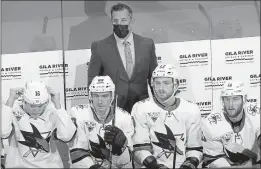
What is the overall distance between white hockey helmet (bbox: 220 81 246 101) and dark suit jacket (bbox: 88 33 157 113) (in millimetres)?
402

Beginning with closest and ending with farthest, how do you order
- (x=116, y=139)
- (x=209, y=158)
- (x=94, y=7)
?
1. (x=116, y=139)
2. (x=209, y=158)
3. (x=94, y=7)

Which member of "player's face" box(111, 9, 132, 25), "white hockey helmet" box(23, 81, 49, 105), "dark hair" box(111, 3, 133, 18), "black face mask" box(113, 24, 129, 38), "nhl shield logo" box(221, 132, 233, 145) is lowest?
"nhl shield logo" box(221, 132, 233, 145)

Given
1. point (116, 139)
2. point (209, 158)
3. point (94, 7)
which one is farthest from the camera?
point (94, 7)

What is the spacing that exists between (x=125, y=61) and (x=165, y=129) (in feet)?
1.40

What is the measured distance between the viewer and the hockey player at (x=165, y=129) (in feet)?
9.88

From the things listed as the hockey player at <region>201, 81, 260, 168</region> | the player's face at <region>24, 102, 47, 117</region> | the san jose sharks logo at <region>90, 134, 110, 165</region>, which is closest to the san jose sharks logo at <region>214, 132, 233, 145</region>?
the hockey player at <region>201, 81, 260, 168</region>

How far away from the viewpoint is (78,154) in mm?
2994

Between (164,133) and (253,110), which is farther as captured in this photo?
(253,110)

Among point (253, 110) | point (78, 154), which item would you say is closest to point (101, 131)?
point (78, 154)

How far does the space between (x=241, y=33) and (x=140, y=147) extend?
0.89m

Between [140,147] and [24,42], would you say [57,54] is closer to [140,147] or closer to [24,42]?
[24,42]

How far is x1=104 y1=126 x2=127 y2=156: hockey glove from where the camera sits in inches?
116

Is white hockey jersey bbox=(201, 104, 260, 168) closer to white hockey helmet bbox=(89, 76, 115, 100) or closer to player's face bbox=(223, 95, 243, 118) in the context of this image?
player's face bbox=(223, 95, 243, 118)

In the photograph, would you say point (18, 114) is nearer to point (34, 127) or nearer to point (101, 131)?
point (34, 127)
